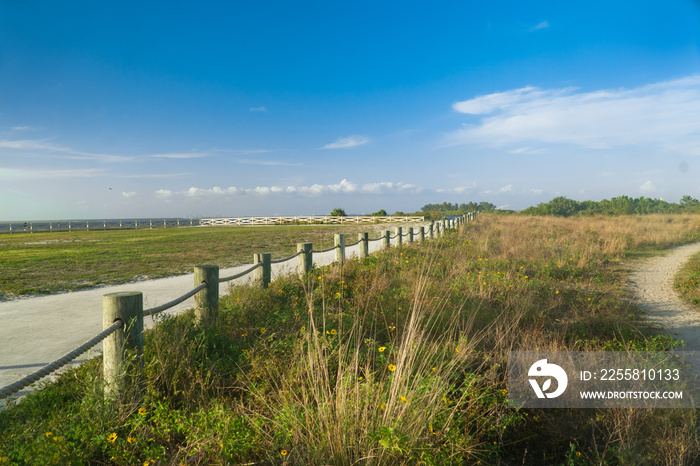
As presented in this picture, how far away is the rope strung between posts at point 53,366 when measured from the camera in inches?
79.7

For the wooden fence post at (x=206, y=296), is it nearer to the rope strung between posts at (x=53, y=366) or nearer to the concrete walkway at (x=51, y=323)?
the concrete walkway at (x=51, y=323)

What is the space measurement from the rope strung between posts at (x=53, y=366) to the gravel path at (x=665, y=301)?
6.23m

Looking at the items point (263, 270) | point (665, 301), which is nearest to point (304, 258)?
point (263, 270)

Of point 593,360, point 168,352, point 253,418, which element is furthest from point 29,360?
point 593,360

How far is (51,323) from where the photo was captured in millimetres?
5504

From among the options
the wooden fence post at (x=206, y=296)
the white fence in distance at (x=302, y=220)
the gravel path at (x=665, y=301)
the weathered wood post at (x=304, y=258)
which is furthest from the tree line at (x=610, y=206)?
the wooden fence post at (x=206, y=296)

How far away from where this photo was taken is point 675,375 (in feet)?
11.9

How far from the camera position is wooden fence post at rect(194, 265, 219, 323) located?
13.7 ft

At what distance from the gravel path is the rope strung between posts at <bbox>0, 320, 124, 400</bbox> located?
6234 millimetres

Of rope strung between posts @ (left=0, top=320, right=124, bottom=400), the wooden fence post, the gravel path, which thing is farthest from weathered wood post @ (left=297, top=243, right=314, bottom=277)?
the gravel path

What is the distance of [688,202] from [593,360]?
46.5m

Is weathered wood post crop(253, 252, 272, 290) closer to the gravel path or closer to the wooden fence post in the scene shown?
the wooden fence post

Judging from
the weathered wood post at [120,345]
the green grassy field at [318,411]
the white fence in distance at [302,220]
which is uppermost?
the white fence in distance at [302,220]

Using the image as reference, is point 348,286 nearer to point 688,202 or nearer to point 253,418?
point 253,418
